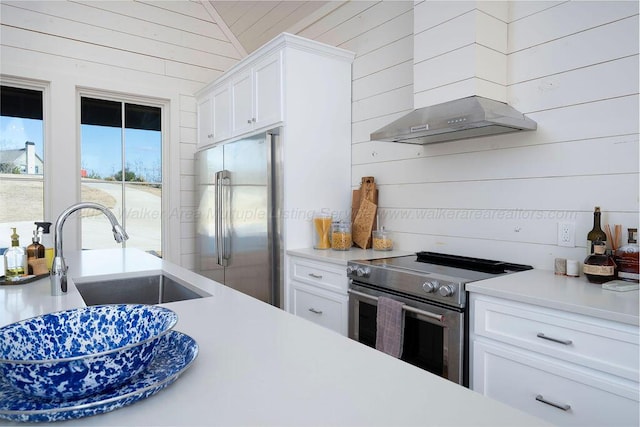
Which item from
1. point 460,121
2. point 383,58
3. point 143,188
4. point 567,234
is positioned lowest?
point 567,234

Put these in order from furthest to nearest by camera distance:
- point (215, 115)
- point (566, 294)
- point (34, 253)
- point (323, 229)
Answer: point (215, 115) → point (323, 229) → point (34, 253) → point (566, 294)

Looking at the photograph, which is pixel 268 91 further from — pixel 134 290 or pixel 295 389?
pixel 295 389

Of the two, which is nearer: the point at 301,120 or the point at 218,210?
the point at 301,120

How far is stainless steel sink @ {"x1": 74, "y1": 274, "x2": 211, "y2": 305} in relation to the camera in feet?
5.82

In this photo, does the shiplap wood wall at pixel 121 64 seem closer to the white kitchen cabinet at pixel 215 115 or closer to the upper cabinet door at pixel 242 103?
the white kitchen cabinet at pixel 215 115

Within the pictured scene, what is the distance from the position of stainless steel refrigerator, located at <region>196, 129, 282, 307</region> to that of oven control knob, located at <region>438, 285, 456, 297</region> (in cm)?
134

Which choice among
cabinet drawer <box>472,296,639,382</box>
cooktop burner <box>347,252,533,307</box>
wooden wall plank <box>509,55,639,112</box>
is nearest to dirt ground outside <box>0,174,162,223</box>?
cooktop burner <box>347,252,533,307</box>

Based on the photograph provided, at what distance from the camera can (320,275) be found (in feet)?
8.26

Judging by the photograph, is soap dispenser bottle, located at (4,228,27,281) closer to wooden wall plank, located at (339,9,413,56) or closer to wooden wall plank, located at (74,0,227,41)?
wooden wall plank, located at (339,9,413,56)

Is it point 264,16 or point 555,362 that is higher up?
point 264,16

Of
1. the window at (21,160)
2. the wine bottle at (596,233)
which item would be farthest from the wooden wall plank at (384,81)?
the window at (21,160)

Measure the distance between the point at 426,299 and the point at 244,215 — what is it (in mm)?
1598

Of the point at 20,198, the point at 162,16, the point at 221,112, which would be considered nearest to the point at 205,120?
the point at 221,112

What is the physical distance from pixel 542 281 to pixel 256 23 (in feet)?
10.6
